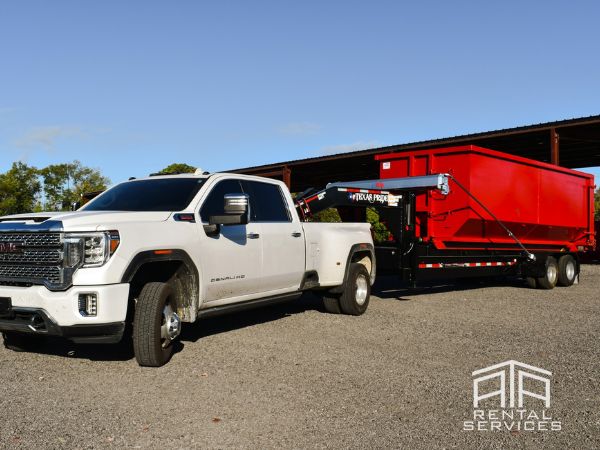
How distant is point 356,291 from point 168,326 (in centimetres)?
424

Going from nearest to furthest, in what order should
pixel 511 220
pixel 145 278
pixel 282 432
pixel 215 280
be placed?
1. pixel 282 432
2. pixel 145 278
3. pixel 215 280
4. pixel 511 220

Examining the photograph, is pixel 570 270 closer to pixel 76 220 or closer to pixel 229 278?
pixel 229 278

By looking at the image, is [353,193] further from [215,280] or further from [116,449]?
[116,449]

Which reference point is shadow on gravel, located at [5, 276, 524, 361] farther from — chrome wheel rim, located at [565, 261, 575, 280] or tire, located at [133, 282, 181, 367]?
chrome wheel rim, located at [565, 261, 575, 280]

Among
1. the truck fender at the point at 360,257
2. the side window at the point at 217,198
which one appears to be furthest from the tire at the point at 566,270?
the side window at the point at 217,198

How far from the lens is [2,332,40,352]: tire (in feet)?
22.0

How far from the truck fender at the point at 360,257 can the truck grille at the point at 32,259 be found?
477 centimetres

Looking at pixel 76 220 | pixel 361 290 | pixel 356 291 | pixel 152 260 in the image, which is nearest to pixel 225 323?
pixel 356 291

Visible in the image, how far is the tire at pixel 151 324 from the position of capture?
5.73 meters

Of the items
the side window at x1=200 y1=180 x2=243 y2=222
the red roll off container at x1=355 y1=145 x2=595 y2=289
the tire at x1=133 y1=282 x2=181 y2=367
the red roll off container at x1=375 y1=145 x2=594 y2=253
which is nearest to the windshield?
the side window at x1=200 y1=180 x2=243 y2=222

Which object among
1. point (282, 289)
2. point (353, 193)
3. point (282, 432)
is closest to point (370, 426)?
point (282, 432)

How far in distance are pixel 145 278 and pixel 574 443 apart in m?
4.21

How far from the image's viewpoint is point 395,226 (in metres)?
11.1

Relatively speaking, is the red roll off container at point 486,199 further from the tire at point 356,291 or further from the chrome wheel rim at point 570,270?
the tire at point 356,291
